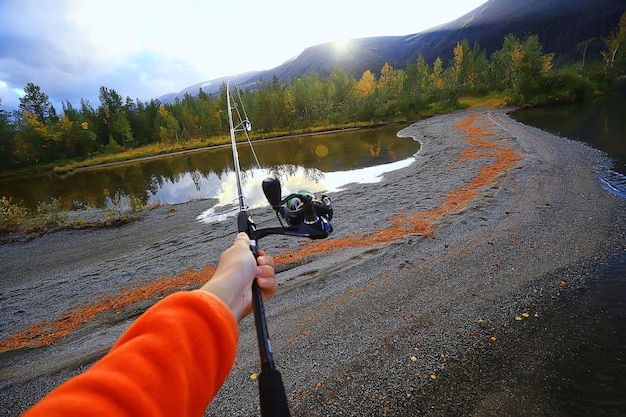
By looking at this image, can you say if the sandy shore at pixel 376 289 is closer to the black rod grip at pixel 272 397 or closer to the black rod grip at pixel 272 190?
the black rod grip at pixel 272 190

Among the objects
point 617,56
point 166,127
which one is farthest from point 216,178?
point 617,56

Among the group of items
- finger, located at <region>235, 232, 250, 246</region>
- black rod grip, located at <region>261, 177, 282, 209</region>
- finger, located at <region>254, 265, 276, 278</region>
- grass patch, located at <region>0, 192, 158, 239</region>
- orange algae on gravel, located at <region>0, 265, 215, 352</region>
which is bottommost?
grass patch, located at <region>0, 192, 158, 239</region>

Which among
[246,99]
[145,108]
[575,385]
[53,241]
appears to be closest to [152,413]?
[575,385]

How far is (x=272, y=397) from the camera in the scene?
3.42ft

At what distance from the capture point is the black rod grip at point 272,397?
102 centimetres

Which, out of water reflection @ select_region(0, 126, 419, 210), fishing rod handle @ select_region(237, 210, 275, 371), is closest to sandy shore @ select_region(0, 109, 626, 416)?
fishing rod handle @ select_region(237, 210, 275, 371)

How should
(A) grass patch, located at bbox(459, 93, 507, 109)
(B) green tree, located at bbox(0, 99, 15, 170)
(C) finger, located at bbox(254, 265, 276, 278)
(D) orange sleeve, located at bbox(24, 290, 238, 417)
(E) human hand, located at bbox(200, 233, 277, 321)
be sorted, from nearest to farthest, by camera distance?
(D) orange sleeve, located at bbox(24, 290, 238, 417) < (E) human hand, located at bbox(200, 233, 277, 321) < (C) finger, located at bbox(254, 265, 276, 278) < (A) grass patch, located at bbox(459, 93, 507, 109) < (B) green tree, located at bbox(0, 99, 15, 170)

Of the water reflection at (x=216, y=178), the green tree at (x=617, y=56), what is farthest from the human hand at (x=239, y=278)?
the green tree at (x=617, y=56)

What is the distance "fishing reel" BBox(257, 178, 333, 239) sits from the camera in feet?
7.13

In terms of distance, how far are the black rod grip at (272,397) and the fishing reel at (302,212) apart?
1131mm

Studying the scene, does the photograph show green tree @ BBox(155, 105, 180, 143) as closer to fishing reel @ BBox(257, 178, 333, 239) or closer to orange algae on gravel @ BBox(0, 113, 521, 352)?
orange algae on gravel @ BBox(0, 113, 521, 352)

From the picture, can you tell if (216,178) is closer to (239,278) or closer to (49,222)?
(49,222)

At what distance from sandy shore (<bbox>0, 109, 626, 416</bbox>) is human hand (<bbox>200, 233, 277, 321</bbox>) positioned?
122 inches

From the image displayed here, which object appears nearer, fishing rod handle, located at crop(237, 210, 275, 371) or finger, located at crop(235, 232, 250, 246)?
fishing rod handle, located at crop(237, 210, 275, 371)
